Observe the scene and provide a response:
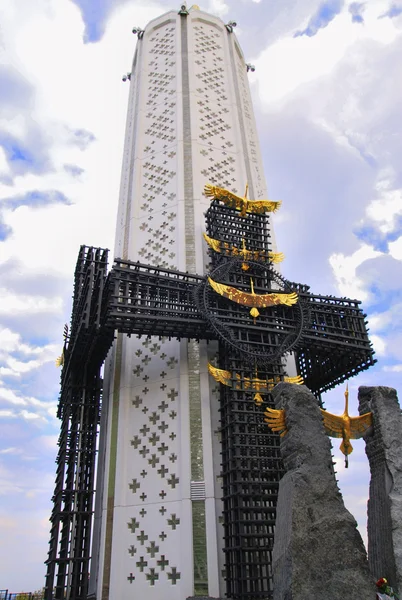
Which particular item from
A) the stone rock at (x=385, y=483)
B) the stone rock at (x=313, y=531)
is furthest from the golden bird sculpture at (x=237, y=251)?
the stone rock at (x=313, y=531)

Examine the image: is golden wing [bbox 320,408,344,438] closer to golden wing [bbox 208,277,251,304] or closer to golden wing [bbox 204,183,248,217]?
golden wing [bbox 208,277,251,304]

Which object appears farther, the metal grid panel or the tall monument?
the tall monument

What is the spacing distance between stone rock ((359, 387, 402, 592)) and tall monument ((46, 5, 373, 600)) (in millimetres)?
3098

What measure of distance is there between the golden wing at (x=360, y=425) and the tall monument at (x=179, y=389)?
3.19m

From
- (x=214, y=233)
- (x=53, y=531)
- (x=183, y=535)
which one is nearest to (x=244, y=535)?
(x=183, y=535)

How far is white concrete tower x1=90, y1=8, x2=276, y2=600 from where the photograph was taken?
10797 millimetres

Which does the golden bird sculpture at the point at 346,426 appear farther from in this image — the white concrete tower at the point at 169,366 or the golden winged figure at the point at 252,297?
the golden winged figure at the point at 252,297

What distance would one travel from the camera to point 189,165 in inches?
632

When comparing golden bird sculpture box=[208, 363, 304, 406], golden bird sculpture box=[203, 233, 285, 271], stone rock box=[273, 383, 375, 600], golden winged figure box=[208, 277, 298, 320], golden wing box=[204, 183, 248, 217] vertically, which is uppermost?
golden wing box=[204, 183, 248, 217]

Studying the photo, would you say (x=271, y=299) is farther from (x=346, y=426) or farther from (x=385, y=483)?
(x=385, y=483)

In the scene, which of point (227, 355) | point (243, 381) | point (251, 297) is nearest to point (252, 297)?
point (251, 297)

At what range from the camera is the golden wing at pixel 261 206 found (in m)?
14.9

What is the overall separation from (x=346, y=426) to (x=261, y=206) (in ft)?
27.6

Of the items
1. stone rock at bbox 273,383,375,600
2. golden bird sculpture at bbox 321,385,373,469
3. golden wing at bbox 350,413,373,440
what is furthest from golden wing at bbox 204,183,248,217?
stone rock at bbox 273,383,375,600
